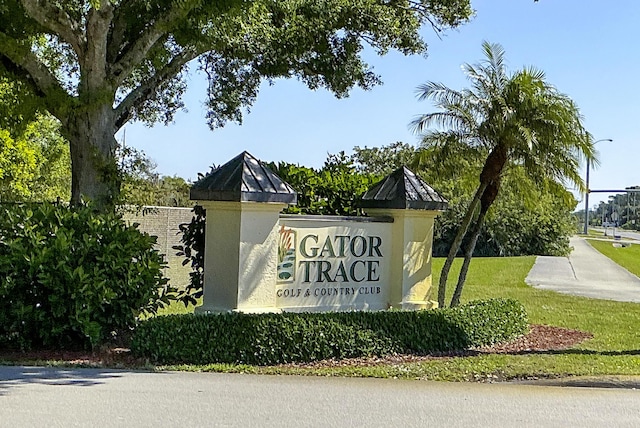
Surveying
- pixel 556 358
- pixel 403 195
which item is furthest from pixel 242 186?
pixel 556 358

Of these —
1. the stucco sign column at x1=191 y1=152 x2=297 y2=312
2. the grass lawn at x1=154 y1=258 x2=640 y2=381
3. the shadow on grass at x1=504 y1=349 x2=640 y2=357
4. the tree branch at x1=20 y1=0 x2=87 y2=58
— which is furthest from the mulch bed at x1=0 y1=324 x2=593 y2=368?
the tree branch at x1=20 y1=0 x2=87 y2=58

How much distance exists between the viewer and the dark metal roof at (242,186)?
33.2ft

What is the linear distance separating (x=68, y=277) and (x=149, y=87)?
5.54 meters

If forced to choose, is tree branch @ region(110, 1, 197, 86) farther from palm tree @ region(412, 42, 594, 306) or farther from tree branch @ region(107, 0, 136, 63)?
palm tree @ region(412, 42, 594, 306)

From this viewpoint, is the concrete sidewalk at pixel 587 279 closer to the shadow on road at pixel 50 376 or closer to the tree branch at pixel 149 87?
the tree branch at pixel 149 87

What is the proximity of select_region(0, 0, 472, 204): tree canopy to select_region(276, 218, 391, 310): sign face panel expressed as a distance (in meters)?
3.11

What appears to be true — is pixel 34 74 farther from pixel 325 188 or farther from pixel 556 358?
pixel 556 358

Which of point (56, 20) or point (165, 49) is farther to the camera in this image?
point (165, 49)

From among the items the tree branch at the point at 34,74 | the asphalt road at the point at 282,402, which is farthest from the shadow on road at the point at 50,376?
the tree branch at the point at 34,74

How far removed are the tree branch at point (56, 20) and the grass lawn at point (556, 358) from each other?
556cm

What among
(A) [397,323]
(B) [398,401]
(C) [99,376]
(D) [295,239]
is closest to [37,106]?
(D) [295,239]

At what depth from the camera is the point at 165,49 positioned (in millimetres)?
13938

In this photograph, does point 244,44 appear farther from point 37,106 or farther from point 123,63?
point 37,106

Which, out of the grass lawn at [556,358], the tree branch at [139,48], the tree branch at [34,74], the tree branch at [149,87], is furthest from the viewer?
the tree branch at [149,87]
